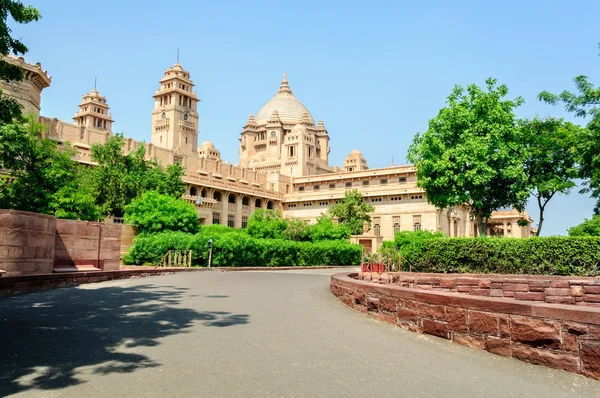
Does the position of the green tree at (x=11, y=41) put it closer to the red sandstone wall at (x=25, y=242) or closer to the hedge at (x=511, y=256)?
the red sandstone wall at (x=25, y=242)

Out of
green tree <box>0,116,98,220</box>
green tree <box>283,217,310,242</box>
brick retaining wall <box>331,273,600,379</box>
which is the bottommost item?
brick retaining wall <box>331,273,600,379</box>

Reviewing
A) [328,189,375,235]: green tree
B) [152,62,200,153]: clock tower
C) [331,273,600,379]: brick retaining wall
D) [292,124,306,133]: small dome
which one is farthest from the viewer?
[292,124,306,133]: small dome

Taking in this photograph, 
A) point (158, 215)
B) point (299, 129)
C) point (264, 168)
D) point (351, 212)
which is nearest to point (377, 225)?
point (351, 212)

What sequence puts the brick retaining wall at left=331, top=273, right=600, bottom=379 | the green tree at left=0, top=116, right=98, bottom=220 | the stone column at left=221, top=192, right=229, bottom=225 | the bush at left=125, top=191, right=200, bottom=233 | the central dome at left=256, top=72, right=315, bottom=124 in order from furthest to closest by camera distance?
1. the central dome at left=256, top=72, right=315, bottom=124
2. the stone column at left=221, top=192, right=229, bottom=225
3. the bush at left=125, top=191, right=200, bottom=233
4. the green tree at left=0, top=116, right=98, bottom=220
5. the brick retaining wall at left=331, top=273, right=600, bottom=379

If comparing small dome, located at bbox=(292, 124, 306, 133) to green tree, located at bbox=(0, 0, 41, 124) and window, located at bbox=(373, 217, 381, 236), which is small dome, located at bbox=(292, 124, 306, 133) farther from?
green tree, located at bbox=(0, 0, 41, 124)

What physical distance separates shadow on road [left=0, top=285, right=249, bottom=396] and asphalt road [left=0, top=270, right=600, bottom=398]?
1 centimetres

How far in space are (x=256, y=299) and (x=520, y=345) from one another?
6.32m

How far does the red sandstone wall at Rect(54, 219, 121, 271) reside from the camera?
563 inches

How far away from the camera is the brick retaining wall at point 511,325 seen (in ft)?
15.9

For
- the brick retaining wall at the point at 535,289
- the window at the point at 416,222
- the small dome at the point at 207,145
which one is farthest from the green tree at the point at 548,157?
the small dome at the point at 207,145

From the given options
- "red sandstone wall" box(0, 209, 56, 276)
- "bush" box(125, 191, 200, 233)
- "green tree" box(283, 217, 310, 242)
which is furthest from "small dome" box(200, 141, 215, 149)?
"red sandstone wall" box(0, 209, 56, 276)

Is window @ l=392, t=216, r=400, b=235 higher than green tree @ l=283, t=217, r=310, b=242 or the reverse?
higher

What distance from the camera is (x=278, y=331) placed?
22.0ft

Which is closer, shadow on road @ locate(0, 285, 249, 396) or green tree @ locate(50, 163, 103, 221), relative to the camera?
shadow on road @ locate(0, 285, 249, 396)
